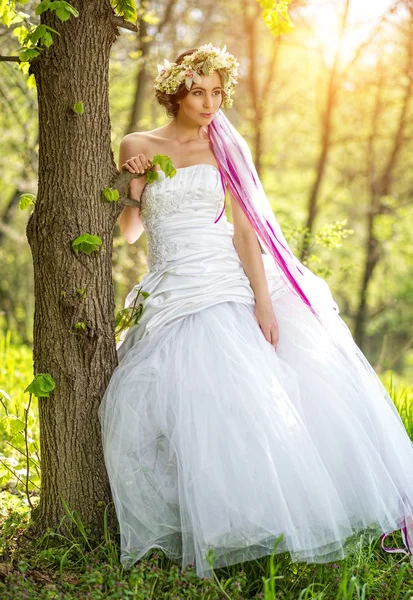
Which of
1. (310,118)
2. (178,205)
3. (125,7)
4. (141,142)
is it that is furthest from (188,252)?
(310,118)

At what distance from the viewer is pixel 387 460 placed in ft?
9.45

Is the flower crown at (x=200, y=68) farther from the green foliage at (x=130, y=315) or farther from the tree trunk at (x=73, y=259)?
the green foliage at (x=130, y=315)

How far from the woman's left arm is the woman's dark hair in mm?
529

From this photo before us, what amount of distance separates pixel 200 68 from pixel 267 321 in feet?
4.09

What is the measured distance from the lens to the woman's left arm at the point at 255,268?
3.06 meters

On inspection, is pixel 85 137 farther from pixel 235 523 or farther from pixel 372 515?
pixel 372 515

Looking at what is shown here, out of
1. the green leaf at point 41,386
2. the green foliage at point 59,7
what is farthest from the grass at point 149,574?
the green foliage at point 59,7

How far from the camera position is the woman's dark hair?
3.26 m

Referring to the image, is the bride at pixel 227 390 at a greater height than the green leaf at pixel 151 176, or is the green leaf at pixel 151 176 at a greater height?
the green leaf at pixel 151 176

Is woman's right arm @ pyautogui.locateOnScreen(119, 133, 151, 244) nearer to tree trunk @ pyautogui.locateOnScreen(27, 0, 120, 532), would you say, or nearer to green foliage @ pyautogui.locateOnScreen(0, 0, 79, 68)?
tree trunk @ pyautogui.locateOnScreen(27, 0, 120, 532)

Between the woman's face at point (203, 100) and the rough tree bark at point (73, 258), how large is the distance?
0.45m

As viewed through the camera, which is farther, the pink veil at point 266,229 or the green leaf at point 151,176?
the pink veil at point 266,229

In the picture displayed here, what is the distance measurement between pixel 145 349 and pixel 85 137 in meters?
0.94

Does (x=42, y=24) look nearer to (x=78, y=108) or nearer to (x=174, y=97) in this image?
(x=78, y=108)
